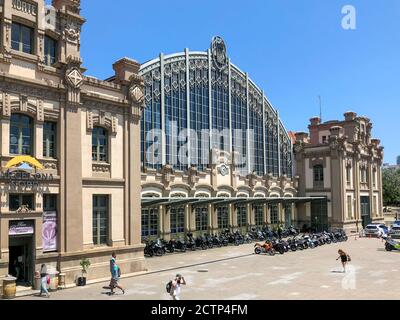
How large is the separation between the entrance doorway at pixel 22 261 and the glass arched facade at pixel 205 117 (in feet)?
49.9

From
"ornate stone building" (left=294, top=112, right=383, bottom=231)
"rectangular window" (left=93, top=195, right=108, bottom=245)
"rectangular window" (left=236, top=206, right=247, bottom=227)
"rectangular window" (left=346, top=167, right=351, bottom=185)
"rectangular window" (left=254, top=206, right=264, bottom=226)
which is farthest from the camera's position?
"rectangular window" (left=346, top=167, right=351, bottom=185)

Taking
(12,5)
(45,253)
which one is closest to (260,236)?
(45,253)

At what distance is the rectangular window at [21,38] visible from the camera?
22.2 m

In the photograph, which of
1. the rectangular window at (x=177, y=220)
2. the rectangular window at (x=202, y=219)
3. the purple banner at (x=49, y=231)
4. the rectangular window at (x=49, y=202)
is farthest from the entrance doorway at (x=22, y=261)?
the rectangular window at (x=202, y=219)

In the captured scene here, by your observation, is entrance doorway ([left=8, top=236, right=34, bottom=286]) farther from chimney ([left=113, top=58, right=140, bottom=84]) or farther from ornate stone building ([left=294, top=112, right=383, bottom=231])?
ornate stone building ([left=294, top=112, right=383, bottom=231])

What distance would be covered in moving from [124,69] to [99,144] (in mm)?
5022

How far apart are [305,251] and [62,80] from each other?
24234 mm

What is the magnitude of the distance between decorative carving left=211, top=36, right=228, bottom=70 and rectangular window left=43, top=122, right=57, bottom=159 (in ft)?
83.2

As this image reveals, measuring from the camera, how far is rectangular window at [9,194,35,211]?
21188 millimetres

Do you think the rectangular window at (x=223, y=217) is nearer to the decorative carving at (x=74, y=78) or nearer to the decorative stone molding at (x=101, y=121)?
the decorative stone molding at (x=101, y=121)

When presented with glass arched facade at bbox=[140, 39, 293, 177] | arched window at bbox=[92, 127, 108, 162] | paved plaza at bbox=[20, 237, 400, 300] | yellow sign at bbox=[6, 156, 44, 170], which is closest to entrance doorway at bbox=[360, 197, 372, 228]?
glass arched facade at bbox=[140, 39, 293, 177]

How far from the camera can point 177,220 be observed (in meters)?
39.4

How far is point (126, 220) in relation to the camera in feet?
86.5
